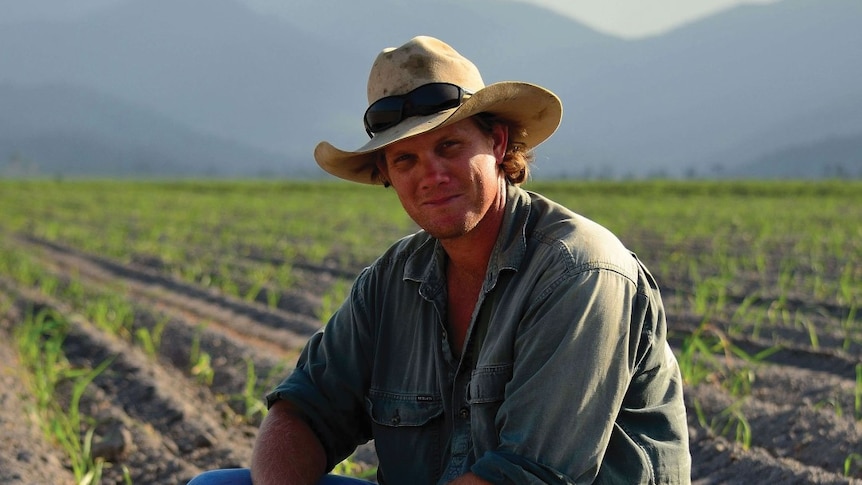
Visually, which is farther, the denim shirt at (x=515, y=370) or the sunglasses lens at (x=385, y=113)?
the sunglasses lens at (x=385, y=113)

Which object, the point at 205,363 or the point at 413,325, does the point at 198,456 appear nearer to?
the point at 205,363

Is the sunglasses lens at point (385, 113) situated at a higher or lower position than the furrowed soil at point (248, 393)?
higher

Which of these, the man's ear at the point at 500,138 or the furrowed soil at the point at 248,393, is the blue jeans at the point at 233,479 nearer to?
the man's ear at the point at 500,138

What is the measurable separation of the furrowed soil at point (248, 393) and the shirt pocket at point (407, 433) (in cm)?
148

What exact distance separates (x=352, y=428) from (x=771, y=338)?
393 cm

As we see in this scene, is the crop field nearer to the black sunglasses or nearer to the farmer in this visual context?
the farmer

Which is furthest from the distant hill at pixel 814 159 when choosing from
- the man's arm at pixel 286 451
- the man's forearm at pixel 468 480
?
the man's forearm at pixel 468 480

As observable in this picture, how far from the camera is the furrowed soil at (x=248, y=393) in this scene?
358 cm

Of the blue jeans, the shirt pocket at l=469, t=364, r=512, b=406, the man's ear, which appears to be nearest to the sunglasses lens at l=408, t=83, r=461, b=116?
the man's ear

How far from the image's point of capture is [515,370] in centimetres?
177

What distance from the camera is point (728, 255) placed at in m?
10.1

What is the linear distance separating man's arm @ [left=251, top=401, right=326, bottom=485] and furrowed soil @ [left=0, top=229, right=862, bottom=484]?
1438 millimetres

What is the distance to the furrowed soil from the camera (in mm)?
3576

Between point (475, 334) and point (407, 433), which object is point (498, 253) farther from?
point (407, 433)
